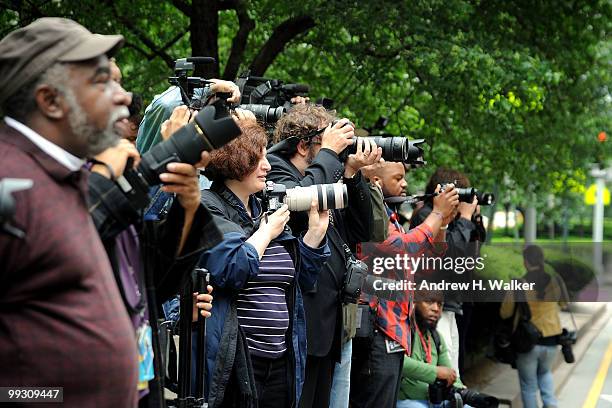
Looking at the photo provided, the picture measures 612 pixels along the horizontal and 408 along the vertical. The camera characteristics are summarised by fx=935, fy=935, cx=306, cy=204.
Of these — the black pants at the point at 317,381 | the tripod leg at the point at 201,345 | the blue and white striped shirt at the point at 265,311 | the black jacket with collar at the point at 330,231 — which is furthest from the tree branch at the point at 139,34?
the tripod leg at the point at 201,345

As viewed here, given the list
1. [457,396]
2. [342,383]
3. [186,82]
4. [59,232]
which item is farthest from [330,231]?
[59,232]

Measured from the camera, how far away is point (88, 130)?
2164mm

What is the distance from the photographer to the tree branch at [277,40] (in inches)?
373

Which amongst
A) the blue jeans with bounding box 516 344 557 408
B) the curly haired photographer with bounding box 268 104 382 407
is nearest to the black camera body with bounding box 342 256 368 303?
the curly haired photographer with bounding box 268 104 382 407

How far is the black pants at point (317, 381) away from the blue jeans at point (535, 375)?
403cm

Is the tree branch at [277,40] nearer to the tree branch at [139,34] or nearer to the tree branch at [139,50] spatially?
the tree branch at [139,34]

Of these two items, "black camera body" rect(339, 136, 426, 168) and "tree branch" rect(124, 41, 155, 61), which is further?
"tree branch" rect(124, 41, 155, 61)

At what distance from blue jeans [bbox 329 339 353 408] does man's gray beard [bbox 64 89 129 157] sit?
10.2 feet

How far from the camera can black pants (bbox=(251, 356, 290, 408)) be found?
13.6ft

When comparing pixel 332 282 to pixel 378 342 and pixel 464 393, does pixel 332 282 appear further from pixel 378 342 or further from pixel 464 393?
pixel 464 393

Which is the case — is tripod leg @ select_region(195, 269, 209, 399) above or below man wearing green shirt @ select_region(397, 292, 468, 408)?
above

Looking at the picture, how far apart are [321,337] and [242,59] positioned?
18.1 feet

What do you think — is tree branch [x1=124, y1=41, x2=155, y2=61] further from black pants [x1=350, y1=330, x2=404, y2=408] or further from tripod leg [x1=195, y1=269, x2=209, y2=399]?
tripod leg [x1=195, y1=269, x2=209, y2=399]

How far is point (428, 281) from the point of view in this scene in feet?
21.5
